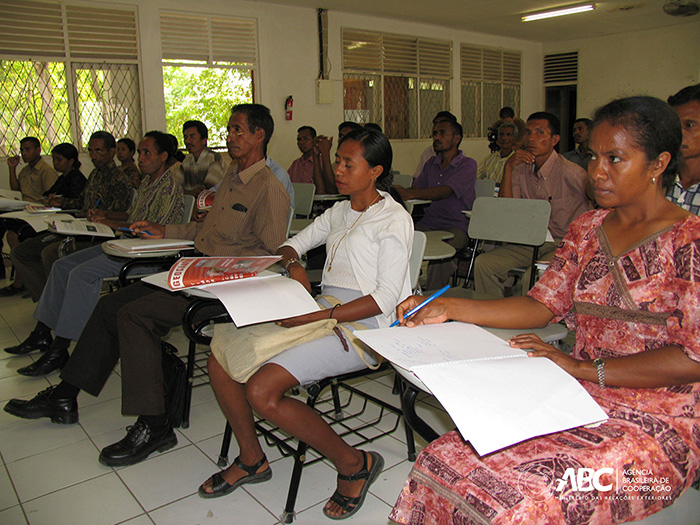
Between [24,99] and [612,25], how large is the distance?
9.10 m

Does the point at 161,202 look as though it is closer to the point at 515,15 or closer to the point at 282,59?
the point at 282,59

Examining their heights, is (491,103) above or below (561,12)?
below

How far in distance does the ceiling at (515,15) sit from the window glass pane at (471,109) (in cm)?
97

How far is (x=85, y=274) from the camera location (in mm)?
2955

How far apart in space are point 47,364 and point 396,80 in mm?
7111

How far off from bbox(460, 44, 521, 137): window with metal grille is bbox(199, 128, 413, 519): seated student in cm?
837

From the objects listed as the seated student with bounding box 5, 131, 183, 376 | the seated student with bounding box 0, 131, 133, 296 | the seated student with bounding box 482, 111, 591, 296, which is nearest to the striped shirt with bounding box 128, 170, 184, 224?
the seated student with bounding box 5, 131, 183, 376

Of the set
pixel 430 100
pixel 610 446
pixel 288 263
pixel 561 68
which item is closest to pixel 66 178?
pixel 288 263

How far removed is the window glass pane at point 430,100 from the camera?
9.16 meters

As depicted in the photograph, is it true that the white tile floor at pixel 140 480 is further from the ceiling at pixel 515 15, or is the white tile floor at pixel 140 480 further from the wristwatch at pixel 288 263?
the ceiling at pixel 515 15

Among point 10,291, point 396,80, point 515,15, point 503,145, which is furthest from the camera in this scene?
point 396,80

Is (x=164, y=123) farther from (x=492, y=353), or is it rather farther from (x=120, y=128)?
(x=492, y=353)

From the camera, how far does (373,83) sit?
27.8 ft

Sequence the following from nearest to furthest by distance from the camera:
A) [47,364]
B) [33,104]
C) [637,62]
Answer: [47,364], [33,104], [637,62]
